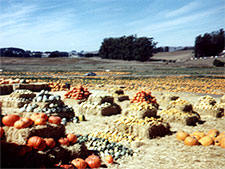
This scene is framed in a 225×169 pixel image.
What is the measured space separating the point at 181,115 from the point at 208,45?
7364 cm

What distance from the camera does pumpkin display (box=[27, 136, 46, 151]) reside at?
480cm

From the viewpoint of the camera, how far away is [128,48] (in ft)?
270

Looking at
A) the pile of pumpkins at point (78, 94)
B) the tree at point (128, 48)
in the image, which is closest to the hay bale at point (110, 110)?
the pile of pumpkins at point (78, 94)

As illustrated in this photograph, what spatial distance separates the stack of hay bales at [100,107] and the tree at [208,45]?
71156mm

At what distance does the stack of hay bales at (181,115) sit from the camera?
886 centimetres

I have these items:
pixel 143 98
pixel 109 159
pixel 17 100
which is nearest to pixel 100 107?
pixel 143 98

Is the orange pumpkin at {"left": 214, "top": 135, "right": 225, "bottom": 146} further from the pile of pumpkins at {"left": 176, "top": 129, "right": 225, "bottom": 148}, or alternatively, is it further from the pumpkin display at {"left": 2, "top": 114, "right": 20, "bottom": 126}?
the pumpkin display at {"left": 2, "top": 114, "right": 20, "bottom": 126}

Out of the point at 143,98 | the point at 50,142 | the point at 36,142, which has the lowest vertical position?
the point at 143,98

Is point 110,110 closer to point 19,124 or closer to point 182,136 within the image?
point 182,136

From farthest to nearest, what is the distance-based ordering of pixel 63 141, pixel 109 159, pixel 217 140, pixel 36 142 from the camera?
pixel 217 140 → pixel 109 159 → pixel 63 141 → pixel 36 142

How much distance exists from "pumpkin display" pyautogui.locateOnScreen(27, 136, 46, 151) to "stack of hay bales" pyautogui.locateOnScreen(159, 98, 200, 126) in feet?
18.6

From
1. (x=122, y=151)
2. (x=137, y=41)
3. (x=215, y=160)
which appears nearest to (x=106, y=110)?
(x=122, y=151)

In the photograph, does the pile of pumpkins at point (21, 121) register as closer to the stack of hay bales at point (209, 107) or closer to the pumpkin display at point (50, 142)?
the pumpkin display at point (50, 142)

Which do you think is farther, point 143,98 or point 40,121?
point 143,98
